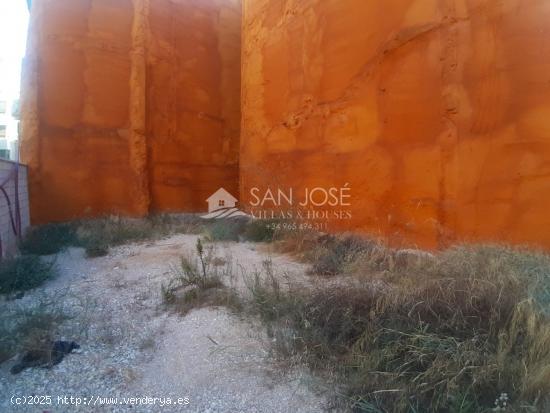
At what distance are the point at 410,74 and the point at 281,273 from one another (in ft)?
7.64

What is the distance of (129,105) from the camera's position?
629 cm

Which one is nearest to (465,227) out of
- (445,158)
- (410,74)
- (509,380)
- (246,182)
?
(445,158)

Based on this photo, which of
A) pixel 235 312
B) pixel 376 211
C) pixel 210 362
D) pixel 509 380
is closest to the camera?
pixel 509 380

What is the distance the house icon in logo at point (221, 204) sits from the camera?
22.5 feet

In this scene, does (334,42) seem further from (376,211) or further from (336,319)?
(336,319)

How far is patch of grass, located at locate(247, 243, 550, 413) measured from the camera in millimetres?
1580

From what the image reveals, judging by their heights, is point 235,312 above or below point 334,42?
below

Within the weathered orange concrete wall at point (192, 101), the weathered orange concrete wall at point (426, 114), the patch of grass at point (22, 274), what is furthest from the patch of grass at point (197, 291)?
the weathered orange concrete wall at point (192, 101)

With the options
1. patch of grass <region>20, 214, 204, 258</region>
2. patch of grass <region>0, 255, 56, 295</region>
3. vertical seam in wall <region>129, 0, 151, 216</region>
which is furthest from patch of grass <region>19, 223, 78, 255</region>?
vertical seam in wall <region>129, 0, 151, 216</region>

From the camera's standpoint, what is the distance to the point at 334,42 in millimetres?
4395

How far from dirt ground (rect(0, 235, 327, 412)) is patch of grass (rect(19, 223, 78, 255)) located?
1.32m

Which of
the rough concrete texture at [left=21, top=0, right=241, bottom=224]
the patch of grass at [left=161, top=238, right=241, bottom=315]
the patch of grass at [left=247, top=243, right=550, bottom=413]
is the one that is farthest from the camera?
the rough concrete texture at [left=21, top=0, right=241, bottom=224]

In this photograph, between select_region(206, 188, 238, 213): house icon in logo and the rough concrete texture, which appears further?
select_region(206, 188, 238, 213): house icon in logo

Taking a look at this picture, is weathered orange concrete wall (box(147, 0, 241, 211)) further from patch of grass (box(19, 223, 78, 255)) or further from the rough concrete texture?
patch of grass (box(19, 223, 78, 255))
